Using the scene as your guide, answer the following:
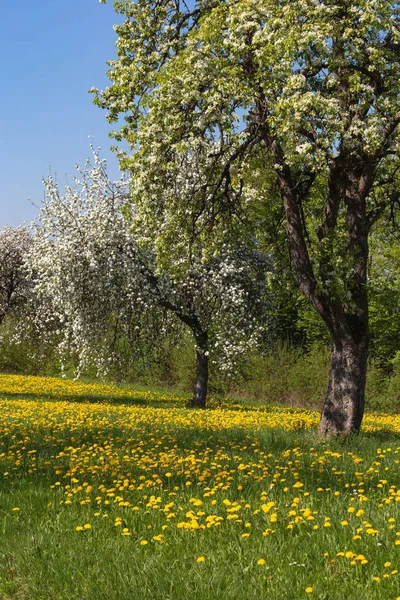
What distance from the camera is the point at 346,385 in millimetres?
11789

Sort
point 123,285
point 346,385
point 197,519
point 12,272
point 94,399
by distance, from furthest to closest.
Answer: point 12,272 → point 94,399 → point 123,285 → point 346,385 → point 197,519

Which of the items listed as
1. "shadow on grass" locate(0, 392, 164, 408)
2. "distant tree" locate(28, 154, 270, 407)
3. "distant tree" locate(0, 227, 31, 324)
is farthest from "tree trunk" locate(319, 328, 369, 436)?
"distant tree" locate(0, 227, 31, 324)

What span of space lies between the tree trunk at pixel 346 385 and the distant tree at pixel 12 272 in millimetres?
23410

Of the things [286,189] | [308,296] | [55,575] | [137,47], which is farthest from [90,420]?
[55,575]

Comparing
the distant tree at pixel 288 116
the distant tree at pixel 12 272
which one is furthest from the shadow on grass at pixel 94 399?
the distant tree at pixel 12 272

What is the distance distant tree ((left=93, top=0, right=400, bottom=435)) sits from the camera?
952 centimetres

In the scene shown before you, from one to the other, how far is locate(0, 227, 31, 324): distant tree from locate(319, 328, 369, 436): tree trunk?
23.4 meters

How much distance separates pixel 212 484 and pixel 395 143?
22.7ft

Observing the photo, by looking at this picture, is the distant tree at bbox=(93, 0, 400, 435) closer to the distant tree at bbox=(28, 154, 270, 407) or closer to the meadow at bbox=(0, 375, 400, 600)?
the meadow at bbox=(0, 375, 400, 600)

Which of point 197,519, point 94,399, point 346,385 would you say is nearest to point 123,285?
point 94,399

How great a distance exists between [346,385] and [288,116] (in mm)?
5265

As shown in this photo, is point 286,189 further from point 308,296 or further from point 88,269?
point 88,269

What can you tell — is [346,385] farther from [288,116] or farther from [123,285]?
[123,285]

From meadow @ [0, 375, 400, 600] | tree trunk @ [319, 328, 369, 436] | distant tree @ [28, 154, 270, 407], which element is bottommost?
meadow @ [0, 375, 400, 600]
